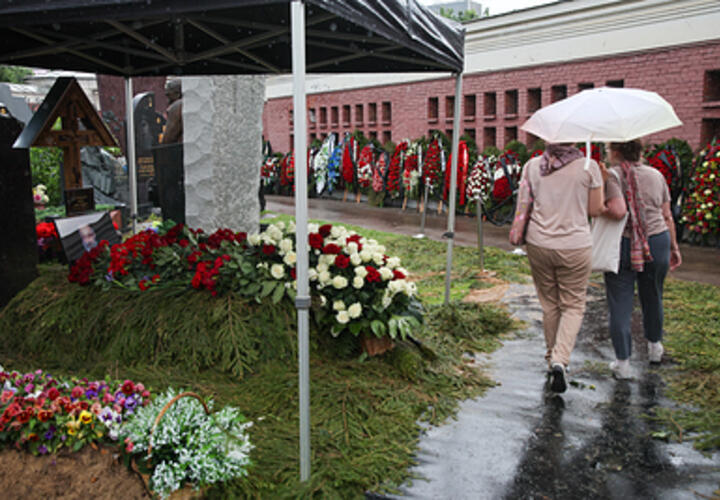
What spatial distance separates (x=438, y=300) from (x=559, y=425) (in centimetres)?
289

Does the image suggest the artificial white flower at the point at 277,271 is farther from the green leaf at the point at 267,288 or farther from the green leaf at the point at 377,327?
the green leaf at the point at 377,327

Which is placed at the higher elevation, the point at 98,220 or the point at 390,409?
the point at 98,220

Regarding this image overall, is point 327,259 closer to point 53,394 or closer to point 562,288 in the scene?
point 562,288

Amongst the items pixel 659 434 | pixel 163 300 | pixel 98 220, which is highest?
pixel 98 220

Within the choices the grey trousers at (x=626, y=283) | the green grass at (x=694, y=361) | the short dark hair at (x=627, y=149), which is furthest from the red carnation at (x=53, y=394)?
the short dark hair at (x=627, y=149)

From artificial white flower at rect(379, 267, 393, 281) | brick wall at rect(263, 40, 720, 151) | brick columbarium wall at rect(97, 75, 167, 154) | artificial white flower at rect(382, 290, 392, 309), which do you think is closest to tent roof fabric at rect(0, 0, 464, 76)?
artificial white flower at rect(379, 267, 393, 281)

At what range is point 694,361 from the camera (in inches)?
187

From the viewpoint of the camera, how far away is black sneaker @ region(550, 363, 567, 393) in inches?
164

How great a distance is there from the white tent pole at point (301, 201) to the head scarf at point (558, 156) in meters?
1.95

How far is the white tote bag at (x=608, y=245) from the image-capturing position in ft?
14.4

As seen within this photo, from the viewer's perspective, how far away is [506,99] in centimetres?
Answer: 1453

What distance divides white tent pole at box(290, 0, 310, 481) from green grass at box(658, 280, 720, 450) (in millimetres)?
2137

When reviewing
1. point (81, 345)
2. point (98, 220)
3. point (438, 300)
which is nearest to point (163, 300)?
point (81, 345)

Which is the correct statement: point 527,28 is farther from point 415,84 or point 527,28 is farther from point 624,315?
point 624,315
